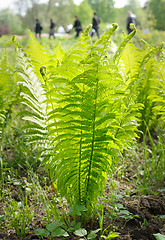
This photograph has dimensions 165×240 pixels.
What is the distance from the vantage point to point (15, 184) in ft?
6.31

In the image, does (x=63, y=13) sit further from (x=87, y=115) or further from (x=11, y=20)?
(x=87, y=115)

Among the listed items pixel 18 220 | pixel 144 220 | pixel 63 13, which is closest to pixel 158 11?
pixel 63 13

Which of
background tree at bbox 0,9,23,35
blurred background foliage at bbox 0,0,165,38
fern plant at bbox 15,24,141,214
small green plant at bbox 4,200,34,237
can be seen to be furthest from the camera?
background tree at bbox 0,9,23,35

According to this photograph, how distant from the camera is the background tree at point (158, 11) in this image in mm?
29494

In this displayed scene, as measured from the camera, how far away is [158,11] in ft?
102

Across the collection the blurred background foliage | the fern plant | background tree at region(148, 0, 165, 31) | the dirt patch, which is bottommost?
the dirt patch

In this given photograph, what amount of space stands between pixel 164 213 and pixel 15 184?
110cm

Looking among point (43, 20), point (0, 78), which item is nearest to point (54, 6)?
point (43, 20)

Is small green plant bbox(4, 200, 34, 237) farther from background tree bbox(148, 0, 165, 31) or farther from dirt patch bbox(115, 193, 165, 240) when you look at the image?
background tree bbox(148, 0, 165, 31)

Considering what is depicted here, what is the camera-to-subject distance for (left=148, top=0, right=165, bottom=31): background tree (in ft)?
96.8

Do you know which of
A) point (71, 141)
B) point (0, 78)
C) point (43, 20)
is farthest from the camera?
point (43, 20)

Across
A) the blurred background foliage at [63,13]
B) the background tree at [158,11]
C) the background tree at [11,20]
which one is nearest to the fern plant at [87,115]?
the blurred background foliage at [63,13]

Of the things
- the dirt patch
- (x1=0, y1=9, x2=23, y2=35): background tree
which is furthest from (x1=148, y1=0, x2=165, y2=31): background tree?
the dirt patch

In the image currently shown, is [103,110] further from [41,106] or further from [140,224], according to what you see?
[140,224]
